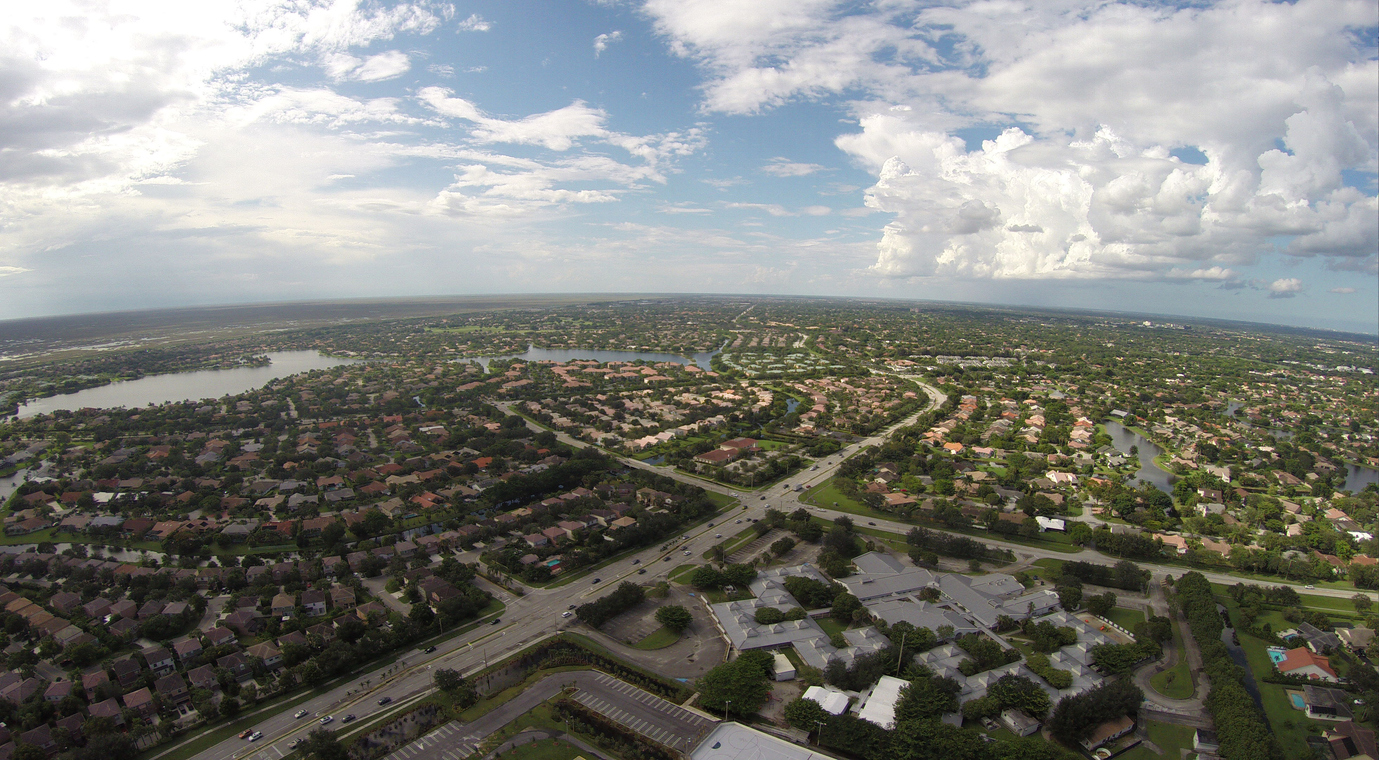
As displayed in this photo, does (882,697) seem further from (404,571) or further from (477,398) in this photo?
(477,398)

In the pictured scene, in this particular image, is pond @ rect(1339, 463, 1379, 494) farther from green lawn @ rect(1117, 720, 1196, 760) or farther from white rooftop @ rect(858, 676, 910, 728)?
white rooftop @ rect(858, 676, 910, 728)

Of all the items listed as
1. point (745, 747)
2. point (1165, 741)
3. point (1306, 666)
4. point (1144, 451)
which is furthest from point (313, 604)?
point (1144, 451)

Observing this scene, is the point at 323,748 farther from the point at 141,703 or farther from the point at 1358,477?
the point at 1358,477

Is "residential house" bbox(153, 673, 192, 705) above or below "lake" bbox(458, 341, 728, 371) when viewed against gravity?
below

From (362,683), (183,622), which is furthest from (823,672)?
(183,622)

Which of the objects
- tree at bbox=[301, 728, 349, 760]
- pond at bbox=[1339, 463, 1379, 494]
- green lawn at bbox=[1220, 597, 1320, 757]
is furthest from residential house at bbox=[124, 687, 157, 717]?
pond at bbox=[1339, 463, 1379, 494]

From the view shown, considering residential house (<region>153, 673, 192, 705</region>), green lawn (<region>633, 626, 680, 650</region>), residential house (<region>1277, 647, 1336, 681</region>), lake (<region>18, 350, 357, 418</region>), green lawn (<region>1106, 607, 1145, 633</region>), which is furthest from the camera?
lake (<region>18, 350, 357, 418</region>)
